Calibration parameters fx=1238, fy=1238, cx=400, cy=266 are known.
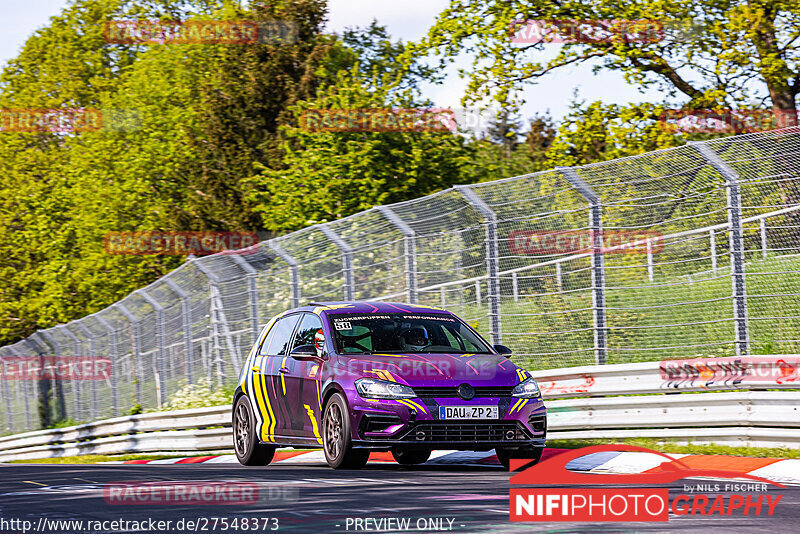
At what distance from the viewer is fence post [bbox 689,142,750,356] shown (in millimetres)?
11581

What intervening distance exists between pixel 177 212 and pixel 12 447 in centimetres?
1361

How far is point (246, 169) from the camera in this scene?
41750 mm

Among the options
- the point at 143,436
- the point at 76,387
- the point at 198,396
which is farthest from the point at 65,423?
the point at 143,436

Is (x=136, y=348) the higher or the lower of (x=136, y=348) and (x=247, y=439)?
the higher

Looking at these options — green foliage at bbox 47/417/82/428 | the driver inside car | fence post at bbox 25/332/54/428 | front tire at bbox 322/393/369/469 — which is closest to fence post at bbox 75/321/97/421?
green foliage at bbox 47/417/82/428

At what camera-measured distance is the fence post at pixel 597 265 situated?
42.4 feet

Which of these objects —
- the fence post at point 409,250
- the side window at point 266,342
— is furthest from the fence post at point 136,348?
the side window at point 266,342

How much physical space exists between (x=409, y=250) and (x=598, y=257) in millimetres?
3251

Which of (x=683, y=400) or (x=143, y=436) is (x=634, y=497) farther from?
(x=143, y=436)

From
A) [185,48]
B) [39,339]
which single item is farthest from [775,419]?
[185,48]

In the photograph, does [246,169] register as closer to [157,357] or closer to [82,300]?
[82,300]

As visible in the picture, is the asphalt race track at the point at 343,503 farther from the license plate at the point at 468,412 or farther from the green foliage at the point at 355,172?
the green foliage at the point at 355,172

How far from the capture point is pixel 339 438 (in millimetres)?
10773

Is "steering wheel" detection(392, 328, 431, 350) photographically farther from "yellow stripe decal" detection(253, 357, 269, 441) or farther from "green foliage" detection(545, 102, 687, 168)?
"green foliage" detection(545, 102, 687, 168)
